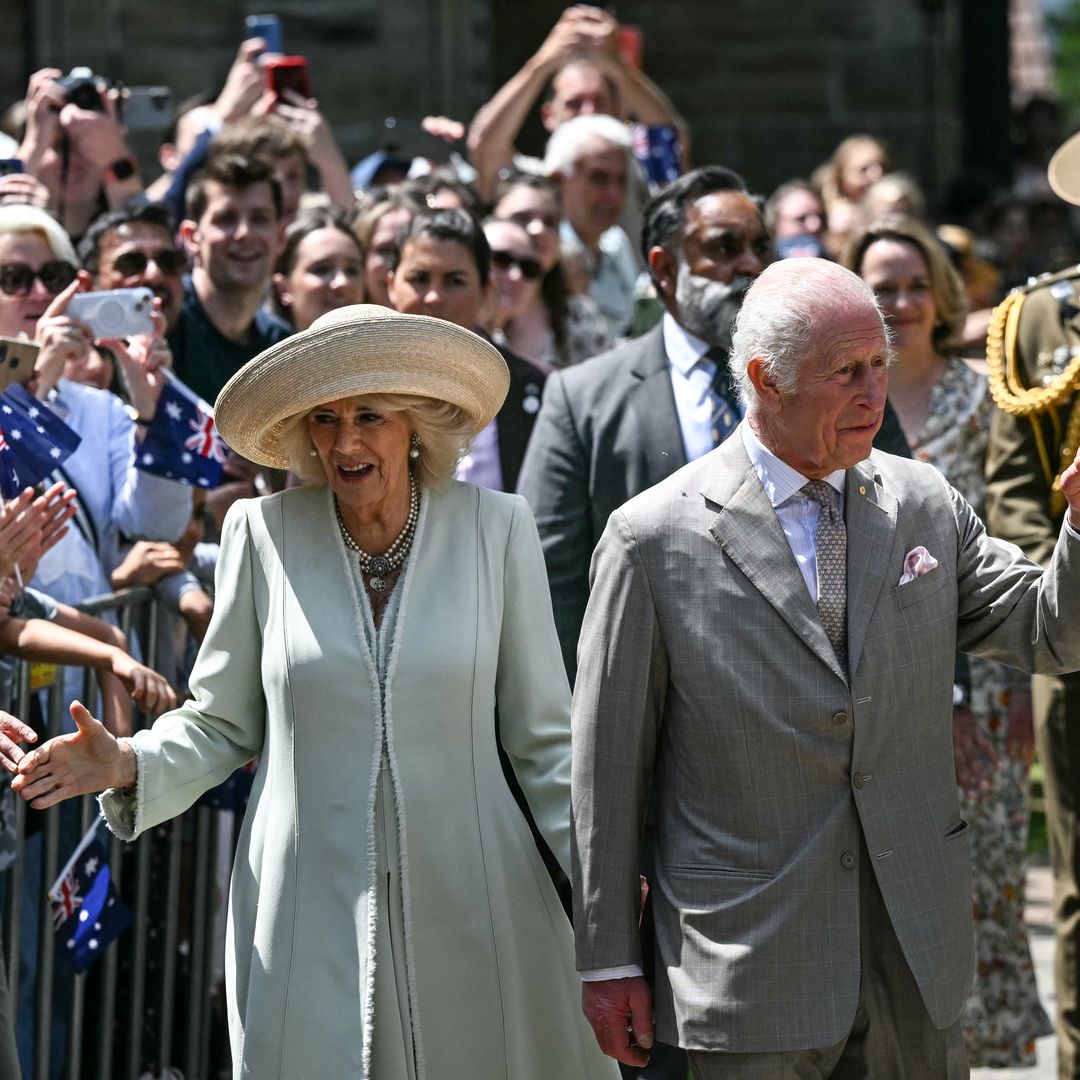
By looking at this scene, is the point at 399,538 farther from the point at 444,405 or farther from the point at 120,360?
the point at 120,360

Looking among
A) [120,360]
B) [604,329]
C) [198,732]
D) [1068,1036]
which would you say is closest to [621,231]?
[604,329]

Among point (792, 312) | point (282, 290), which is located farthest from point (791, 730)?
point (282, 290)

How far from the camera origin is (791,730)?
377 cm

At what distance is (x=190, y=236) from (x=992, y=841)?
3.37 metres

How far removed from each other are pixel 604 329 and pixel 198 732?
4.21 meters

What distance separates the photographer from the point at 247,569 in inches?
166

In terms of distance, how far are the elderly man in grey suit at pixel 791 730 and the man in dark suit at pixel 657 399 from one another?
1241mm

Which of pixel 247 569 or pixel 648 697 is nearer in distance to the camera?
pixel 648 697

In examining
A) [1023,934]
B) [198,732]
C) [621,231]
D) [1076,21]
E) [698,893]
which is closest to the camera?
[698,893]

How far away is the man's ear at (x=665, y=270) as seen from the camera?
558 centimetres

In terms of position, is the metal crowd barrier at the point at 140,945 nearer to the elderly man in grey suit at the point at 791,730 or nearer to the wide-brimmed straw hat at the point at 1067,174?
the elderly man in grey suit at the point at 791,730

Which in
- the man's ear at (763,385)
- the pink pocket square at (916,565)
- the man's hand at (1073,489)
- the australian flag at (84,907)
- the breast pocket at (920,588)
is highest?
the man's ear at (763,385)

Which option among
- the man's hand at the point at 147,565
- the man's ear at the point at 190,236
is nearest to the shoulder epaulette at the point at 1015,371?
the man's hand at the point at 147,565

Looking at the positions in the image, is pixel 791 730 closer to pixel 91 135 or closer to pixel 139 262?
pixel 139 262
